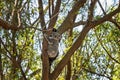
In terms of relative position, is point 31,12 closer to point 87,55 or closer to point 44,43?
point 44,43

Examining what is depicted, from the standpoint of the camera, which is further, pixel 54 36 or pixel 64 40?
pixel 64 40

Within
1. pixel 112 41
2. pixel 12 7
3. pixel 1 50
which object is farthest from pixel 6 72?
pixel 112 41

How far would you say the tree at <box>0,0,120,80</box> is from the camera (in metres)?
5.61

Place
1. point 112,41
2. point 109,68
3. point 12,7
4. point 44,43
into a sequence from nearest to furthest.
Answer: point 44,43
point 12,7
point 112,41
point 109,68

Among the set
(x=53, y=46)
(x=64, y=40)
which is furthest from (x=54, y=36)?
(x=64, y=40)

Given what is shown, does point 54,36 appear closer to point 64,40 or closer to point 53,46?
point 53,46

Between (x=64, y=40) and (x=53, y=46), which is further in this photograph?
(x=64, y=40)

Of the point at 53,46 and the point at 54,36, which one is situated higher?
the point at 54,36

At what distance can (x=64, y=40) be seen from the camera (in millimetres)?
7645

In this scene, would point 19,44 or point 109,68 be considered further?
point 109,68

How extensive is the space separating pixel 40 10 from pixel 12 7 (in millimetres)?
808

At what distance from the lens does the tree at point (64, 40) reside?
18.4ft

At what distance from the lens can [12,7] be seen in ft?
21.0

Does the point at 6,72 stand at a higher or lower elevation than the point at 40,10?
lower
